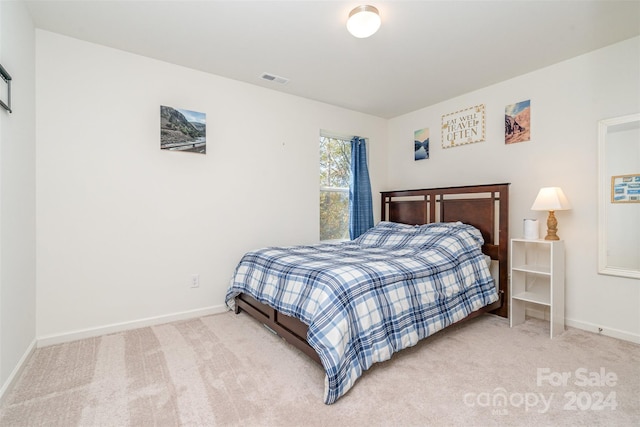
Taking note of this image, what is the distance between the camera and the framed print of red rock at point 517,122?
309 cm

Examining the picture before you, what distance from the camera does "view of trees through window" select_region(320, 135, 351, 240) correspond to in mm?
4094

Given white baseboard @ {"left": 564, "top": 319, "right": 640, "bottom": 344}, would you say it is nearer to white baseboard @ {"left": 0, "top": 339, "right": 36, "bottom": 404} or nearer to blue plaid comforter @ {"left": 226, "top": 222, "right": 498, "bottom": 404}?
blue plaid comforter @ {"left": 226, "top": 222, "right": 498, "bottom": 404}

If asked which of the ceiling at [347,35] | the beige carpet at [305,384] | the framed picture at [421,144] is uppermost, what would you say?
the ceiling at [347,35]

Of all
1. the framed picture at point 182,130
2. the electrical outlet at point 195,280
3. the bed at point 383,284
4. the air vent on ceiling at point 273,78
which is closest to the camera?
the bed at point 383,284

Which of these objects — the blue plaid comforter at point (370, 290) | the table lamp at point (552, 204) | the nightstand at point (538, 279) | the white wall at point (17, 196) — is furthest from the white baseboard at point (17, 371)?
the table lamp at point (552, 204)

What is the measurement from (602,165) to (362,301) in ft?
7.90

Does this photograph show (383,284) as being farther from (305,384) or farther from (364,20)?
(364,20)

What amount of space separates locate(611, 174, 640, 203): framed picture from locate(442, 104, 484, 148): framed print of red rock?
126 cm

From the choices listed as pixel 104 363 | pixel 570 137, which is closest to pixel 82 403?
pixel 104 363

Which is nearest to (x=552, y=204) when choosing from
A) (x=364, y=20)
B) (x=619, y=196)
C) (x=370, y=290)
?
(x=619, y=196)

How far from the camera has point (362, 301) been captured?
6.29ft

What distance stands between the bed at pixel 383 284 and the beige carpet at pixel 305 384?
0.16m

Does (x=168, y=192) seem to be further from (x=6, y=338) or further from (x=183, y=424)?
(x=183, y=424)

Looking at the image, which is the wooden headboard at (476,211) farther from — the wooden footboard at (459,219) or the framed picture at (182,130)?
the framed picture at (182,130)
